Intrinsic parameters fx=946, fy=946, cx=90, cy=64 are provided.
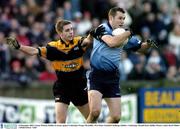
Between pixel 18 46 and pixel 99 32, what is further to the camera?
pixel 18 46

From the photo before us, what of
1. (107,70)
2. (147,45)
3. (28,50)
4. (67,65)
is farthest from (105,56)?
(28,50)

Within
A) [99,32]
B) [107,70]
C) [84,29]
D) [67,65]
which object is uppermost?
[84,29]

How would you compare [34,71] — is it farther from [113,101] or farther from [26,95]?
[113,101]

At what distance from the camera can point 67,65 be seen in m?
17.5

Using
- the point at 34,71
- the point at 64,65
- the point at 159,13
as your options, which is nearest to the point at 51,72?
the point at 34,71

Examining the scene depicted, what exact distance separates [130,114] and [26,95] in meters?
2.69

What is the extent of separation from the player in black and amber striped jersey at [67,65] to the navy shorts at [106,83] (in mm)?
639

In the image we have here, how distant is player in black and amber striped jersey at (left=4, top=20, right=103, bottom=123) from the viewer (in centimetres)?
1731

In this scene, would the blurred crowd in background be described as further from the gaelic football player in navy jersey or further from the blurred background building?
the gaelic football player in navy jersey

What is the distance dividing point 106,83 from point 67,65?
38.2 inches

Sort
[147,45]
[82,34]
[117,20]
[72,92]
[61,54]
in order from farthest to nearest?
[82,34] < [72,92] < [61,54] < [147,45] < [117,20]

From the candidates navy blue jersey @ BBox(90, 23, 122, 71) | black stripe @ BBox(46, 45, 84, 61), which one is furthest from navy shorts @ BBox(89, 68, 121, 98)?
black stripe @ BBox(46, 45, 84, 61)

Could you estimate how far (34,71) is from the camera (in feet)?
79.9

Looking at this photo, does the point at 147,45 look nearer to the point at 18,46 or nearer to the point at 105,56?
the point at 105,56
